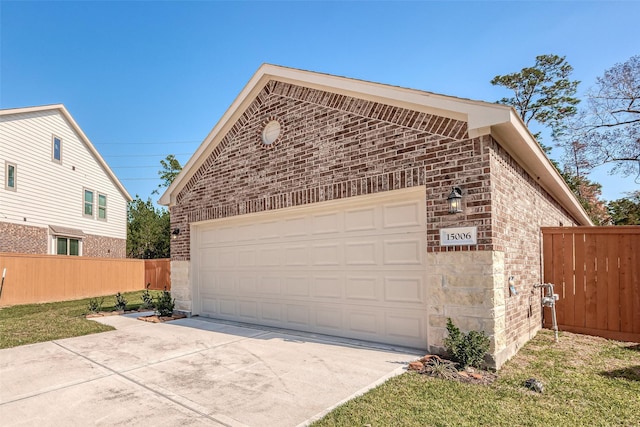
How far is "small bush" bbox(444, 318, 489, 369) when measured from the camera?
4.66 metres

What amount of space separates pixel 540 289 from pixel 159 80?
619 inches

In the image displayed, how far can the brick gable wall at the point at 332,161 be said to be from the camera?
5.18 meters

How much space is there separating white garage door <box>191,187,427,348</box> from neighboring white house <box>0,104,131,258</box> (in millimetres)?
11127

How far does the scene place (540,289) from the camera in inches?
289

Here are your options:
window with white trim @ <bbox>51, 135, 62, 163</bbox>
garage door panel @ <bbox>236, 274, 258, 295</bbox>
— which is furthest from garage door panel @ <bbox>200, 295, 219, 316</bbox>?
window with white trim @ <bbox>51, 135, 62, 163</bbox>

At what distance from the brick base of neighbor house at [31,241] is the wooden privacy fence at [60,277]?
1.82 meters

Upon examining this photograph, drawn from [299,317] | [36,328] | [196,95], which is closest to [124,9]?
[196,95]

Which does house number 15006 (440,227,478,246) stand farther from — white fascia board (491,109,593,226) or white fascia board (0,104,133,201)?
white fascia board (0,104,133,201)

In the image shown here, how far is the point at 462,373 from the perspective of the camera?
4.48 m

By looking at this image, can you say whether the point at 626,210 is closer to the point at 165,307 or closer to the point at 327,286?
the point at 327,286

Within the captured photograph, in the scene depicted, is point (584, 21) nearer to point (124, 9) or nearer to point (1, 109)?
point (124, 9)

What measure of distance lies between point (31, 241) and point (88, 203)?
3.84 m

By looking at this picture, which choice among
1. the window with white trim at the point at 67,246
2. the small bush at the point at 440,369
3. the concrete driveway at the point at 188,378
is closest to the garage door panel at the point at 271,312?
the concrete driveway at the point at 188,378

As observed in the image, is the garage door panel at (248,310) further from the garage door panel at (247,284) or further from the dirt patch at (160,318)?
the dirt patch at (160,318)
